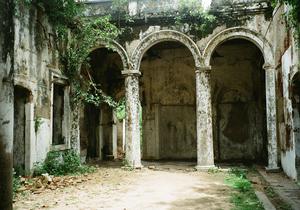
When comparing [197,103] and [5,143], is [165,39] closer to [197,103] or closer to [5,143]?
[197,103]

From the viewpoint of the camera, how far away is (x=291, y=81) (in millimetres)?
9695

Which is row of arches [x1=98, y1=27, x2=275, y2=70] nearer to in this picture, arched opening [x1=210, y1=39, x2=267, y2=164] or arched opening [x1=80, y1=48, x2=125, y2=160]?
arched opening [x1=80, y1=48, x2=125, y2=160]

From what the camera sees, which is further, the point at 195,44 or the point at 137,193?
the point at 195,44

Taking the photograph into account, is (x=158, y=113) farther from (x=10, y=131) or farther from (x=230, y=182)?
(x=10, y=131)

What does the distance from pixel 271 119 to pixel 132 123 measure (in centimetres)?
505

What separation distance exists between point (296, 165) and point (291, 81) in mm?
2285

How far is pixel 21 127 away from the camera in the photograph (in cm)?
1041

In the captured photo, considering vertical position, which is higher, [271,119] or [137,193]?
[271,119]

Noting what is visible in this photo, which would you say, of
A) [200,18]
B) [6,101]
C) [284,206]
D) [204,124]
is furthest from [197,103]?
[6,101]

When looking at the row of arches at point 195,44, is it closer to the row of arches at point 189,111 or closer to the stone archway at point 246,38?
the stone archway at point 246,38

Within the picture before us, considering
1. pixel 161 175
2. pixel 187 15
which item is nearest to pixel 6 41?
pixel 161 175

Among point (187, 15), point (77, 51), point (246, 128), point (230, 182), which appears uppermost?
point (187, 15)

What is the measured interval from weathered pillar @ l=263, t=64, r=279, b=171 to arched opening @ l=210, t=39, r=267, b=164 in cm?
405

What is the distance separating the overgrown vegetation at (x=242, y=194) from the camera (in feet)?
23.2
